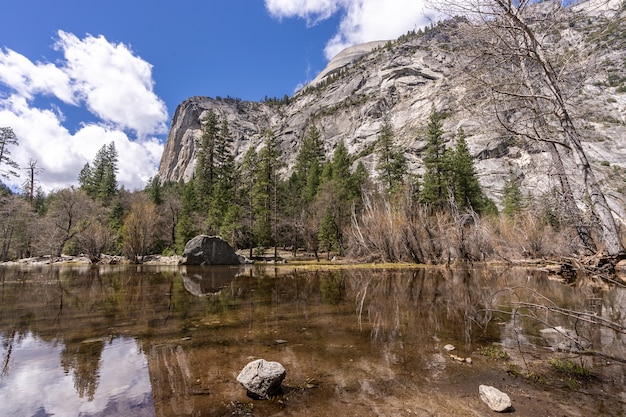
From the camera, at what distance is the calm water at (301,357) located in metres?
3.66

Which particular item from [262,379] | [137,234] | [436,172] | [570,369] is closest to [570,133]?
[570,369]

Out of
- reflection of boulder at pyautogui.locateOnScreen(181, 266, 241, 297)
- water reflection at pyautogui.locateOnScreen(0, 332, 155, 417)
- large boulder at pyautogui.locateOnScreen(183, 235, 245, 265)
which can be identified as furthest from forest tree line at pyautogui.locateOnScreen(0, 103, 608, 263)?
water reflection at pyautogui.locateOnScreen(0, 332, 155, 417)

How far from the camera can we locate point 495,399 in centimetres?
356

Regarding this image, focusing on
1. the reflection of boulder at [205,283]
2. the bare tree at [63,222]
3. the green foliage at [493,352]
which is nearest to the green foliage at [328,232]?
the reflection of boulder at [205,283]

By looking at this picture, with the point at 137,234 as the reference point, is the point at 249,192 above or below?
above

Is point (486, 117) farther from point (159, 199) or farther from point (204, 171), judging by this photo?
point (159, 199)

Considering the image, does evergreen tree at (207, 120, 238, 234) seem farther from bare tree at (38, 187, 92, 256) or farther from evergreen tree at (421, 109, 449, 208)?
evergreen tree at (421, 109, 449, 208)

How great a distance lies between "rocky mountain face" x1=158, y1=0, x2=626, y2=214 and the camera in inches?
219

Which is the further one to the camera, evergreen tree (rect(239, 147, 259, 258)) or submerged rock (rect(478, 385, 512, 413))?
evergreen tree (rect(239, 147, 259, 258))

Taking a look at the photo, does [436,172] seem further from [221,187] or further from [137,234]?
[137,234]

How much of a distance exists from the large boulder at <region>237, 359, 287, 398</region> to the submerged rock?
→ 7.46 ft

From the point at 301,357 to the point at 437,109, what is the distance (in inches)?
3041

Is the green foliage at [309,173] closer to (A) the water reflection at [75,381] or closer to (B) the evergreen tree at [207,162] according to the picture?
(B) the evergreen tree at [207,162]

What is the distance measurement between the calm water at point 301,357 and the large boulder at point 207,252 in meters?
19.1
